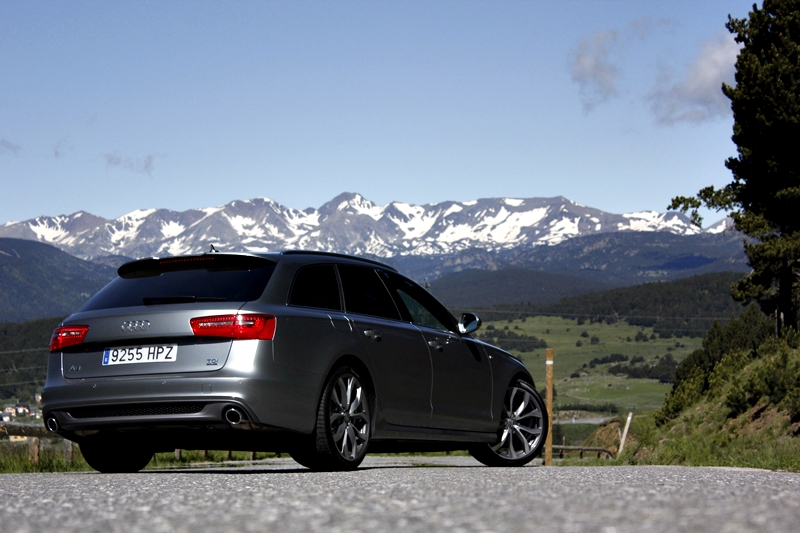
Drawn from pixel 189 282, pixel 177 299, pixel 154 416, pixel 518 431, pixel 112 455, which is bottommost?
pixel 518 431

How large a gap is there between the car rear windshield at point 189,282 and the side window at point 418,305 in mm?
1593

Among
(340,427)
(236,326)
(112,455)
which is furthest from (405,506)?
(112,455)

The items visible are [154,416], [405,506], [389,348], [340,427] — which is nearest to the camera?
[405,506]

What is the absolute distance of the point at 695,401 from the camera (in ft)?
76.6

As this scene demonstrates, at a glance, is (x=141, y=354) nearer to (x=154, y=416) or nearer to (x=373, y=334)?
(x=154, y=416)

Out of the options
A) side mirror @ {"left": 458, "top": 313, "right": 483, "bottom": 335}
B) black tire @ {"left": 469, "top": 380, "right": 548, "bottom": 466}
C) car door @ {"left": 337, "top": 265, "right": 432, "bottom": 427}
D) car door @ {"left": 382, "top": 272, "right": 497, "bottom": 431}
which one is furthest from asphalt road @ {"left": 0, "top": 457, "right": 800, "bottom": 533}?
black tire @ {"left": 469, "top": 380, "right": 548, "bottom": 466}

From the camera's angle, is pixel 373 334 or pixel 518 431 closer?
pixel 373 334

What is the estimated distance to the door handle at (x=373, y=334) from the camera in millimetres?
8102

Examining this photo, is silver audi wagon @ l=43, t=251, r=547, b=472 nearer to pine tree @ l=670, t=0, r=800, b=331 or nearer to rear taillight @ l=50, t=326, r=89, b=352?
rear taillight @ l=50, t=326, r=89, b=352

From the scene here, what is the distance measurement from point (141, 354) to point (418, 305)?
2.77 metres

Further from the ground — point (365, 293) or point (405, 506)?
point (365, 293)

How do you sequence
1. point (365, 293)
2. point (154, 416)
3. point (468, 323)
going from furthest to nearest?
point (468, 323) < point (365, 293) < point (154, 416)

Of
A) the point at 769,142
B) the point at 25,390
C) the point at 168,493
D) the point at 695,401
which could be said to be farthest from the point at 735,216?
the point at 25,390

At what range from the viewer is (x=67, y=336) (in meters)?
7.74
